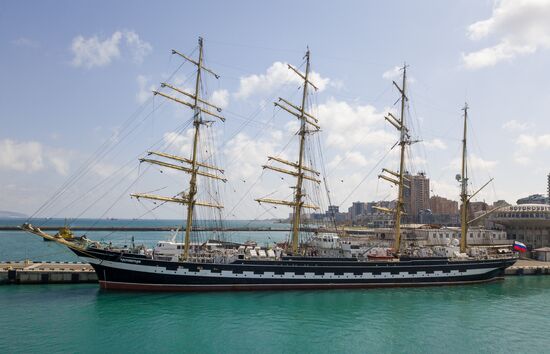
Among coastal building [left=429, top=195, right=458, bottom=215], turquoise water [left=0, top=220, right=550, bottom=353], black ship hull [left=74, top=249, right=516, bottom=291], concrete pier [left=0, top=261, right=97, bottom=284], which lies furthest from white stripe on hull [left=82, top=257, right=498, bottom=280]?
coastal building [left=429, top=195, right=458, bottom=215]

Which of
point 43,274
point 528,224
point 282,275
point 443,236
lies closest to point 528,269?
point 443,236

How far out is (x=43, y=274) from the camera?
33.8 meters

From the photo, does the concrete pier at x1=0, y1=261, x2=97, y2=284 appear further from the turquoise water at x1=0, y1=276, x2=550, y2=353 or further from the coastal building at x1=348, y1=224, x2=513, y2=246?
the coastal building at x1=348, y1=224, x2=513, y2=246

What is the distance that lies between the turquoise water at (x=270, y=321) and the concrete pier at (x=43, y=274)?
130 centimetres

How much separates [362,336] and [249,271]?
12859mm

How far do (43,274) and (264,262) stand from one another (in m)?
19.5

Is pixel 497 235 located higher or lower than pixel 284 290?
higher

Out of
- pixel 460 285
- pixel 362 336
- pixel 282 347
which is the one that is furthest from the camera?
pixel 460 285

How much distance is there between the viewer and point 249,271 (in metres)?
32.4

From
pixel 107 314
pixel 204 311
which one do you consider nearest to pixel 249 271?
pixel 204 311

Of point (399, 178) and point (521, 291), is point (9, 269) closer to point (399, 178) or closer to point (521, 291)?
point (399, 178)

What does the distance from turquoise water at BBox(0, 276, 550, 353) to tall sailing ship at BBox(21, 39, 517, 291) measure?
51.3 inches

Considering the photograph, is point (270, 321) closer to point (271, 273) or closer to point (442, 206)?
point (271, 273)

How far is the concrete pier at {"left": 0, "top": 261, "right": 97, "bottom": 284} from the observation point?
3312cm
